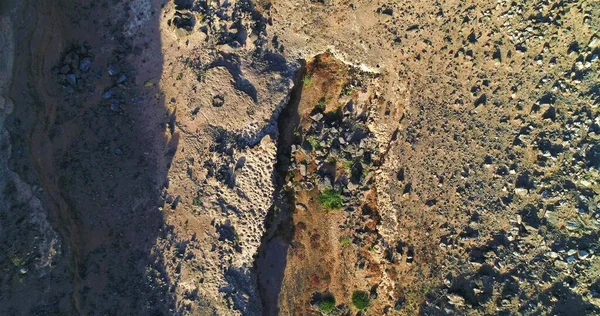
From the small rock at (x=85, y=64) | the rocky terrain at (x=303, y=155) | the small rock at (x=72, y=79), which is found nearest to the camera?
the rocky terrain at (x=303, y=155)

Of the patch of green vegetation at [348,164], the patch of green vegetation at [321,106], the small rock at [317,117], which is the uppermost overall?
the patch of green vegetation at [321,106]

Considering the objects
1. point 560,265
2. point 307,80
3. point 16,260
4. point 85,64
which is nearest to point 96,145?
point 85,64

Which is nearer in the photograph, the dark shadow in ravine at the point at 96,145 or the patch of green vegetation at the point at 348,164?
the dark shadow in ravine at the point at 96,145

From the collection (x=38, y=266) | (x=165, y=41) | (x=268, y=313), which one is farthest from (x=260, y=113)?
(x=38, y=266)

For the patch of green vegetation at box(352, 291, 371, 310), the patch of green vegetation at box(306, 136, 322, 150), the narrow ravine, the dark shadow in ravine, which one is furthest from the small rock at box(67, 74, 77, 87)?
the patch of green vegetation at box(352, 291, 371, 310)

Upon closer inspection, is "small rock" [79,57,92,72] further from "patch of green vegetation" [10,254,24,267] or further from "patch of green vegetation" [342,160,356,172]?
"patch of green vegetation" [342,160,356,172]

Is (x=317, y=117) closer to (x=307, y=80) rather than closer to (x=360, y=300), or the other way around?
(x=307, y=80)

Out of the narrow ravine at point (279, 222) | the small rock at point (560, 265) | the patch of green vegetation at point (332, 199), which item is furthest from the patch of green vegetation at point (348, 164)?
the small rock at point (560, 265)

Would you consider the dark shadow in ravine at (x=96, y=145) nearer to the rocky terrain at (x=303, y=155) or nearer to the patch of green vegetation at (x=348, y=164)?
the rocky terrain at (x=303, y=155)
